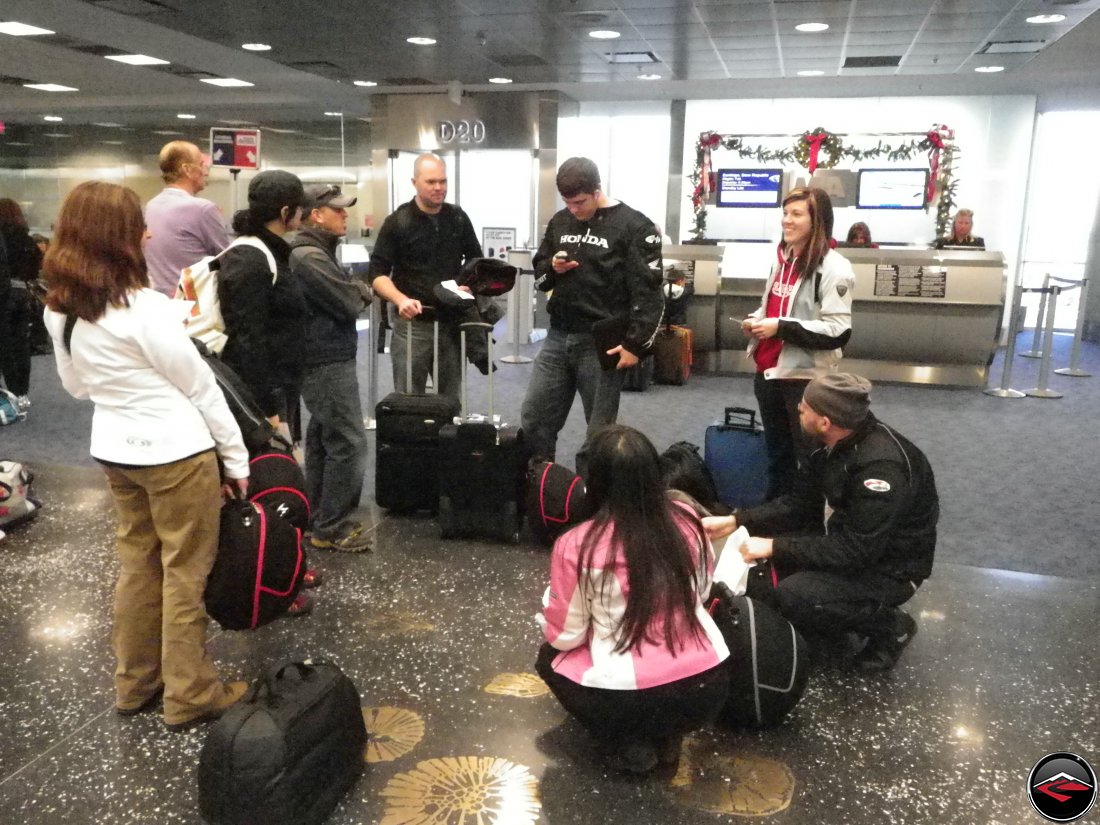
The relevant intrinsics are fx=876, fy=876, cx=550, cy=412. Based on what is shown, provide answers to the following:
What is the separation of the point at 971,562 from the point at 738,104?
31.4ft

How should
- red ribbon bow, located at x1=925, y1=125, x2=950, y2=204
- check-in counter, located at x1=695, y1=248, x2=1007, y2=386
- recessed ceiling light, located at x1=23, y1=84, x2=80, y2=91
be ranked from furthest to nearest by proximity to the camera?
recessed ceiling light, located at x1=23, y1=84, x2=80, y2=91 < red ribbon bow, located at x1=925, y1=125, x2=950, y2=204 < check-in counter, located at x1=695, y1=248, x2=1007, y2=386

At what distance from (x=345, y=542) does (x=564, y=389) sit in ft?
3.80

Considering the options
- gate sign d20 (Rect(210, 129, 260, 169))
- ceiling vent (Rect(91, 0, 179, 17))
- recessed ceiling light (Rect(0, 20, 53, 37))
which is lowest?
gate sign d20 (Rect(210, 129, 260, 169))

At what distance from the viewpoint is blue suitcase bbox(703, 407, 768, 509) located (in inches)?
153

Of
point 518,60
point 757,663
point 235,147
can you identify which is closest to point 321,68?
point 518,60

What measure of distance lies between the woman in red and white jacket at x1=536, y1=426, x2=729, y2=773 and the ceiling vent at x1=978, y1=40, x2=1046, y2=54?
25.7 ft

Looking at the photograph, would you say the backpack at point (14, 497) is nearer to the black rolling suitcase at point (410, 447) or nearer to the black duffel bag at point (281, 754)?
the black rolling suitcase at point (410, 447)

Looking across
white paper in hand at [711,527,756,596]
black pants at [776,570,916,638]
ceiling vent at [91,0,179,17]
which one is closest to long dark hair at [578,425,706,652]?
white paper in hand at [711,527,756,596]

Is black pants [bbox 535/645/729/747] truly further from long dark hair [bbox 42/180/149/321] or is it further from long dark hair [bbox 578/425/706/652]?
long dark hair [bbox 42/180/149/321]

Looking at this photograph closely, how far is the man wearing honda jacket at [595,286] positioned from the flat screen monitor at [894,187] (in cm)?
839

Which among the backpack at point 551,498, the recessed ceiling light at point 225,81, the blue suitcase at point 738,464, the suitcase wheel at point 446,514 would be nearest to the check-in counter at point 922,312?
the blue suitcase at point 738,464

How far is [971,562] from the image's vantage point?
11.9 feet

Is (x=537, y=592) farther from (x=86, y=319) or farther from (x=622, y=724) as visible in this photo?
(x=86, y=319)

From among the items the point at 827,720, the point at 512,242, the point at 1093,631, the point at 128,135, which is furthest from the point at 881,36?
the point at 128,135
